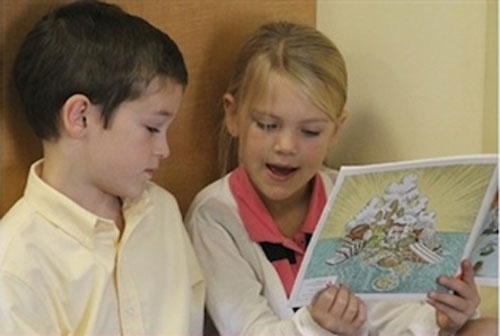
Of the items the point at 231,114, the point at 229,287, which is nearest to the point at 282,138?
the point at 231,114

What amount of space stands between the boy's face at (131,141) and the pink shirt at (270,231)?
213 mm

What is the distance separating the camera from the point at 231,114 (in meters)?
1.31

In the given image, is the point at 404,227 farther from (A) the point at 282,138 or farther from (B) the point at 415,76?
(B) the point at 415,76

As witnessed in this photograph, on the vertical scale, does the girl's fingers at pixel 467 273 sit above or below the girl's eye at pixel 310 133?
below

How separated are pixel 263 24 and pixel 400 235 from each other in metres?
0.51

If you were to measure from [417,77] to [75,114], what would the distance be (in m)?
0.53

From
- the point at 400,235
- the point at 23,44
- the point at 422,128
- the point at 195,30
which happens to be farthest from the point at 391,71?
the point at 23,44

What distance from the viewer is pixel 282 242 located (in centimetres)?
126

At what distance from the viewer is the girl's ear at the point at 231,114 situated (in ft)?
4.28

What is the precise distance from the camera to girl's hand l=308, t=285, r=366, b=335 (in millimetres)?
1052

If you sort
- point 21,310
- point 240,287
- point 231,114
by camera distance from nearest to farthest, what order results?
point 21,310 → point 240,287 → point 231,114

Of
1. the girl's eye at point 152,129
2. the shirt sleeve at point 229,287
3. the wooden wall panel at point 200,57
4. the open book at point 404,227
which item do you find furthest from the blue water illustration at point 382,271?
the wooden wall panel at point 200,57

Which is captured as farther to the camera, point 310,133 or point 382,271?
point 310,133

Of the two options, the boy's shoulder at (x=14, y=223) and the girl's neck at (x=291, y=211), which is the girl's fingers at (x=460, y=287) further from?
the boy's shoulder at (x=14, y=223)
